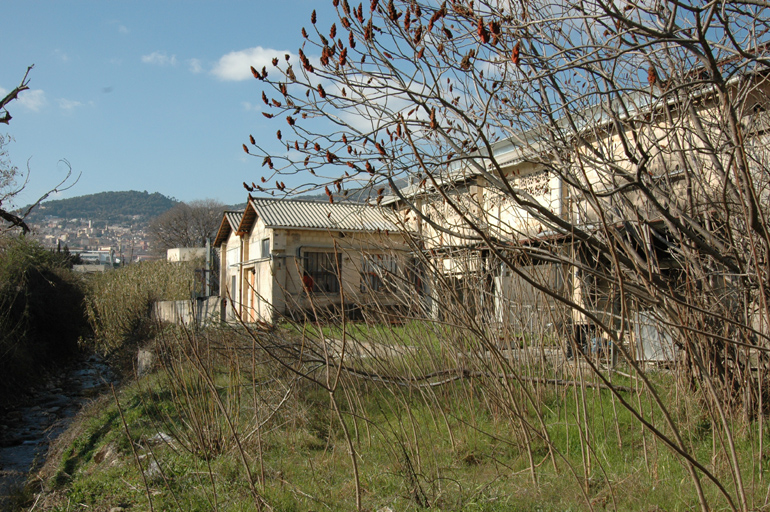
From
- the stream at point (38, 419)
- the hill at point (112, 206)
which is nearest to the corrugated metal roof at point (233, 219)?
the stream at point (38, 419)

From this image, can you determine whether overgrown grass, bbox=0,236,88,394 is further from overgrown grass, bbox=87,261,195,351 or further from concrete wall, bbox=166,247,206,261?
concrete wall, bbox=166,247,206,261

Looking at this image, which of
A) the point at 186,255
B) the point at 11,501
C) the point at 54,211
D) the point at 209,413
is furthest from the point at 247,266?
the point at 54,211

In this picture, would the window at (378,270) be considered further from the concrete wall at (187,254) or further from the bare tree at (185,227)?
the bare tree at (185,227)

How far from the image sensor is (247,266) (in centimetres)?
2259

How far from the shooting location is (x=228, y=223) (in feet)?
82.0

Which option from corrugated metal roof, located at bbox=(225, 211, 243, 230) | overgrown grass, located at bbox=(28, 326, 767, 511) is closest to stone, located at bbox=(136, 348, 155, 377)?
overgrown grass, located at bbox=(28, 326, 767, 511)

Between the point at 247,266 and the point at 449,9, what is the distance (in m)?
19.5

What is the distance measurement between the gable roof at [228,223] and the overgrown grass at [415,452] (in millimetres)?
17977

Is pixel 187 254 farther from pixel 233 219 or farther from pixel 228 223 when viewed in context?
pixel 233 219

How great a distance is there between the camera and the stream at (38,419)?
8.52 meters

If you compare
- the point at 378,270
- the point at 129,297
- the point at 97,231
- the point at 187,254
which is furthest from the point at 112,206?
the point at 378,270

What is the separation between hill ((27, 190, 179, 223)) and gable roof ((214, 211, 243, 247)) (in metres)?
110

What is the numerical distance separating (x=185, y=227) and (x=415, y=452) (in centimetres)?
5771

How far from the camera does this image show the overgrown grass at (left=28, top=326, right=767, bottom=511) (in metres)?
3.42
